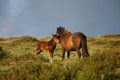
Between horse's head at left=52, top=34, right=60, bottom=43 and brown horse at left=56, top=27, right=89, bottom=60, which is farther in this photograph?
horse's head at left=52, top=34, right=60, bottom=43

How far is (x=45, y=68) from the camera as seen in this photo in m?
12.4

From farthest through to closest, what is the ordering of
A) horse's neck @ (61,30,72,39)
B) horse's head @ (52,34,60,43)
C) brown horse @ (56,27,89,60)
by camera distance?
1. horse's head @ (52,34,60,43)
2. horse's neck @ (61,30,72,39)
3. brown horse @ (56,27,89,60)

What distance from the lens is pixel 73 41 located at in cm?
1986

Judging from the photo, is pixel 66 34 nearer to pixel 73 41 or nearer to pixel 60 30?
pixel 60 30

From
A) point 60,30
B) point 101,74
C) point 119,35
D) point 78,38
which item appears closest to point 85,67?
point 101,74

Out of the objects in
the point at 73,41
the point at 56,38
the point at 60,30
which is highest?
the point at 60,30

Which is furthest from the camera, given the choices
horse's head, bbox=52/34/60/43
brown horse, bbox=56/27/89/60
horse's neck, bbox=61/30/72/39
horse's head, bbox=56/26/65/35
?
horse's head, bbox=52/34/60/43

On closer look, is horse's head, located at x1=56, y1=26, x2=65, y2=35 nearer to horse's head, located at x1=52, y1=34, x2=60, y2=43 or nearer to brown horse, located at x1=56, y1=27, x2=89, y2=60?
brown horse, located at x1=56, y1=27, x2=89, y2=60

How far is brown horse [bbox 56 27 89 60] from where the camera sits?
19.0 meters

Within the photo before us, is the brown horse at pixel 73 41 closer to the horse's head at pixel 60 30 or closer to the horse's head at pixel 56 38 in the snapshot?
the horse's head at pixel 60 30

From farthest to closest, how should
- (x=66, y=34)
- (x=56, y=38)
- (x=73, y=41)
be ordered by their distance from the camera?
1. (x=56, y=38)
2. (x=66, y=34)
3. (x=73, y=41)

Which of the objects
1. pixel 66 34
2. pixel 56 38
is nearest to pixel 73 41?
pixel 66 34

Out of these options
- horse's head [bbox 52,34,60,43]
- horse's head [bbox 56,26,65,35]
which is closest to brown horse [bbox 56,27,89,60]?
horse's head [bbox 56,26,65,35]

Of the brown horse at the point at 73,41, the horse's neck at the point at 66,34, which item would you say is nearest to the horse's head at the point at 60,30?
the brown horse at the point at 73,41
